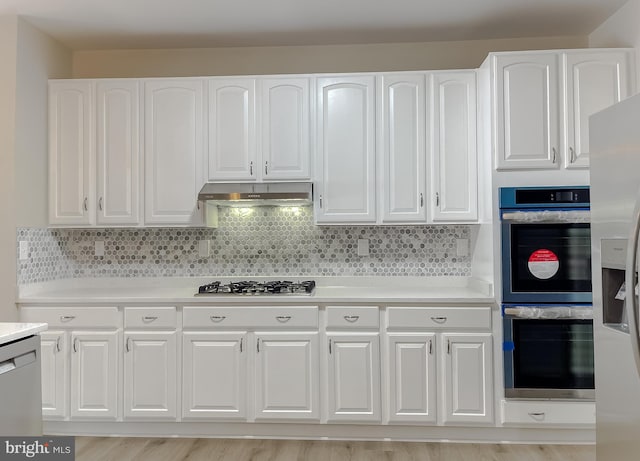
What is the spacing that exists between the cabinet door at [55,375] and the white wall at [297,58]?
203 centimetres

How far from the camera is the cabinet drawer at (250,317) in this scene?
3188mm

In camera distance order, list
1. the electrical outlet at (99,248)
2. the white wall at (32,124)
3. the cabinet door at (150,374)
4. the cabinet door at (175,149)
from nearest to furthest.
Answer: the cabinet door at (150,374) → the white wall at (32,124) → the cabinet door at (175,149) → the electrical outlet at (99,248)

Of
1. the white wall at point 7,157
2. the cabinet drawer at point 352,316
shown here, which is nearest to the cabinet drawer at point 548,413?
the cabinet drawer at point 352,316

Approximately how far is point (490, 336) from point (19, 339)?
249cm

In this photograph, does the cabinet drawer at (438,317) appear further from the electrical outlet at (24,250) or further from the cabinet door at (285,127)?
the electrical outlet at (24,250)

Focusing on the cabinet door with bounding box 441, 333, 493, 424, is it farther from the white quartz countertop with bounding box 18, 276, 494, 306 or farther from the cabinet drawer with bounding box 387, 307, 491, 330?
the white quartz countertop with bounding box 18, 276, 494, 306

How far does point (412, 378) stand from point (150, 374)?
165cm

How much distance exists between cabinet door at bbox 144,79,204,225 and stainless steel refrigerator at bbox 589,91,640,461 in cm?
247

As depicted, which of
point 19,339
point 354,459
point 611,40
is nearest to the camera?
point 19,339

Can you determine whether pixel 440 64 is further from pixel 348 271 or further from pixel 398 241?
pixel 348 271

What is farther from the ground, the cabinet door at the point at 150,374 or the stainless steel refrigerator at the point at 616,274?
the stainless steel refrigerator at the point at 616,274

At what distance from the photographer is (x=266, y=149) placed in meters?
3.50

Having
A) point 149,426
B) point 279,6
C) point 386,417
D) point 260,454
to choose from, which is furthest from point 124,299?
point 279,6

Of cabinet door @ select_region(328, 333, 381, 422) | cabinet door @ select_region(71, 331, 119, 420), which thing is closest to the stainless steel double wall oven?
cabinet door @ select_region(328, 333, 381, 422)
